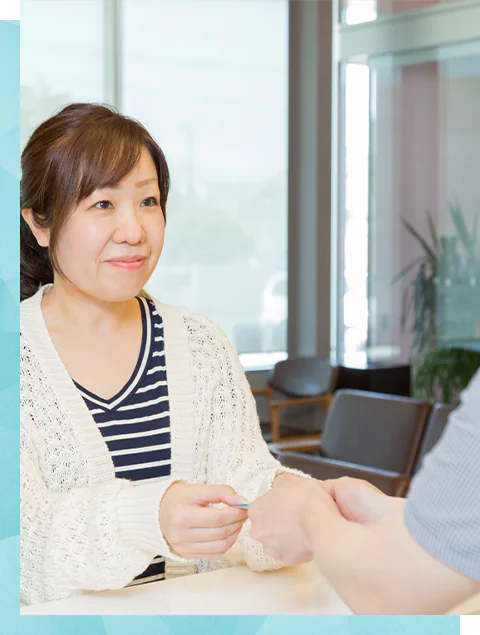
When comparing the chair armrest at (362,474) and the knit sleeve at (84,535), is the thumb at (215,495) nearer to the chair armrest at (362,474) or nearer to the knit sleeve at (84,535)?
the knit sleeve at (84,535)

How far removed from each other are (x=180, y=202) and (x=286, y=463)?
2672 millimetres

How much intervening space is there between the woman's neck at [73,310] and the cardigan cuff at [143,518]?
0.25 m

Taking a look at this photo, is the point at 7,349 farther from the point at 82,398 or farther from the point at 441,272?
the point at 441,272

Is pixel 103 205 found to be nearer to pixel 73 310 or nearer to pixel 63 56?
pixel 73 310

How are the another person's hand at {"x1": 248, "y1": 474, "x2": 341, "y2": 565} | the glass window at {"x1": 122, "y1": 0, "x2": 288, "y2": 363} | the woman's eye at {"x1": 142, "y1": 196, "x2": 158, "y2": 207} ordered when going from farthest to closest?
the glass window at {"x1": 122, "y1": 0, "x2": 288, "y2": 363}, the woman's eye at {"x1": 142, "y1": 196, "x2": 158, "y2": 207}, the another person's hand at {"x1": 248, "y1": 474, "x2": 341, "y2": 565}

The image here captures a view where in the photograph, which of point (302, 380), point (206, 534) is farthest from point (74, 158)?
point (302, 380)

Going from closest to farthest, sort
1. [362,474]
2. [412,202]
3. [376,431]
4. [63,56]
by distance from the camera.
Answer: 1. [362,474]
2. [376,431]
3. [63,56]
4. [412,202]

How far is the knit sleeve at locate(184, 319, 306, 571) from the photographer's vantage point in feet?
3.70

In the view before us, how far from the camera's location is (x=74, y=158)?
A: 1039mm

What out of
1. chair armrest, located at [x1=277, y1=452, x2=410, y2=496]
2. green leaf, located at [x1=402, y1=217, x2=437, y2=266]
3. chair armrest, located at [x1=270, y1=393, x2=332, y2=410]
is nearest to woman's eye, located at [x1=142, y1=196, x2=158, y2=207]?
chair armrest, located at [x1=277, y1=452, x2=410, y2=496]

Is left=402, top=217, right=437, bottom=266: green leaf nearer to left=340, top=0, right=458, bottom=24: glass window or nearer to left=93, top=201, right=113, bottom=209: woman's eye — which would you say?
left=340, top=0, right=458, bottom=24: glass window

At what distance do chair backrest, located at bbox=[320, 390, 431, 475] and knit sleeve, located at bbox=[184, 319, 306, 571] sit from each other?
5.29ft

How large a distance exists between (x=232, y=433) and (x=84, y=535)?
0.27 metres

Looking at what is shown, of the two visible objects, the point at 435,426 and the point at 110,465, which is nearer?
the point at 110,465
